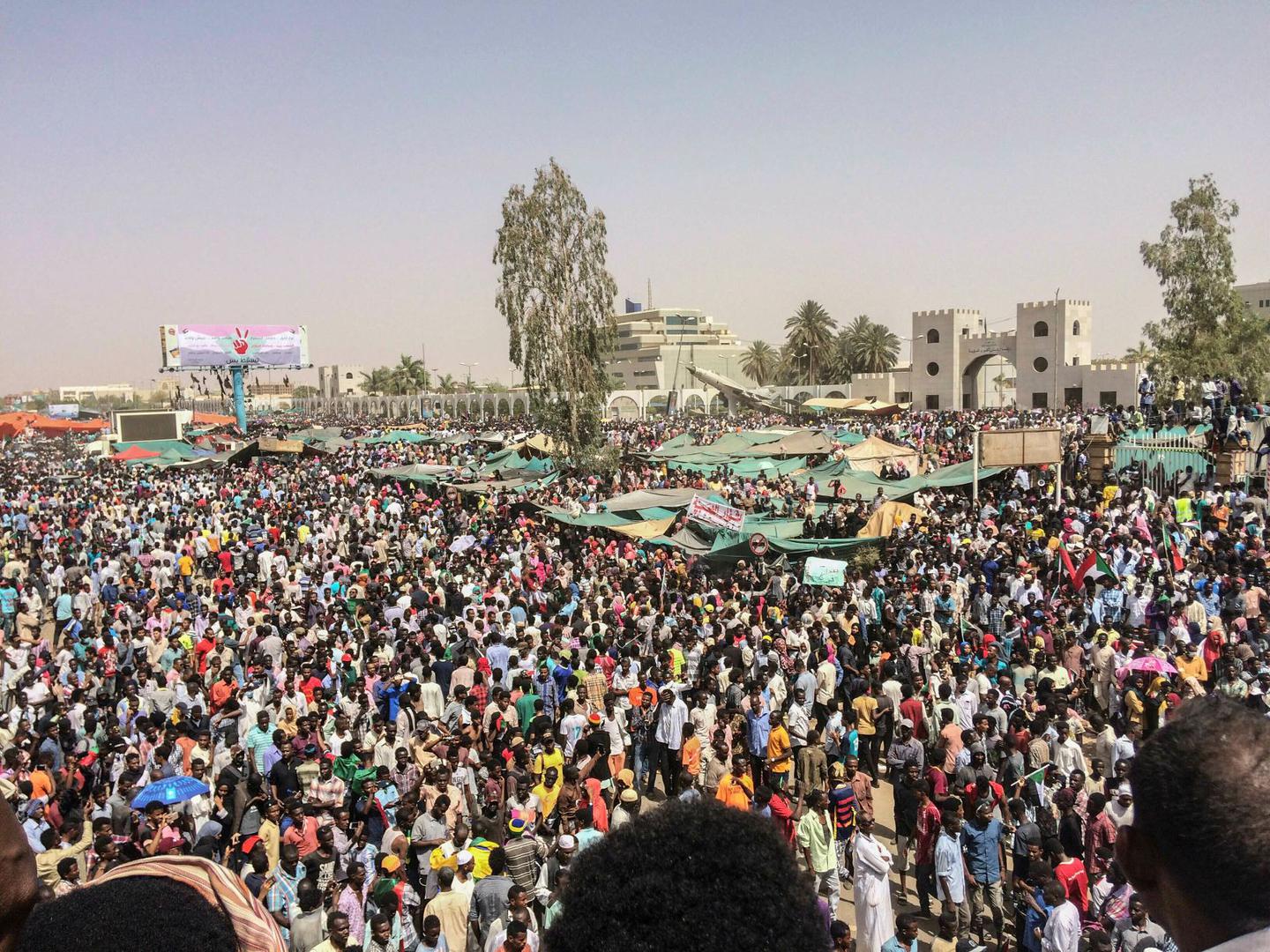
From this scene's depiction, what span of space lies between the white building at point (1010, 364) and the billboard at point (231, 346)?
138 feet

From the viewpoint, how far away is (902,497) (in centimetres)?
1900

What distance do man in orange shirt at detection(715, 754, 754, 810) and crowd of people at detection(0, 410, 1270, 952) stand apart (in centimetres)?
3

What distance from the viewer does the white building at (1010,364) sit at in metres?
57.8

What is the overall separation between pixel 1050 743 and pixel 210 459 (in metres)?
34.6

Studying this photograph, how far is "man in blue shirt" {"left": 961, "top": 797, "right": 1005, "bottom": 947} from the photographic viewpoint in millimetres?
6387

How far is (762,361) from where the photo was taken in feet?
292

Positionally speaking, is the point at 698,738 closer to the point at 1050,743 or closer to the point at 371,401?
the point at 1050,743

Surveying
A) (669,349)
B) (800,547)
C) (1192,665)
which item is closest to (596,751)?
(1192,665)

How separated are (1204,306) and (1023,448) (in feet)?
46.3

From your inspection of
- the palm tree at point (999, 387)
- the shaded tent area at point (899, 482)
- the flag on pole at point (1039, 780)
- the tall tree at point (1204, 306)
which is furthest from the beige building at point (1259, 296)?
the flag on pole at point (1039, 780)

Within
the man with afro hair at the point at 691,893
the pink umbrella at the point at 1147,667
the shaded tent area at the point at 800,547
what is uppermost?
the man with afro hair at the point at 691,893

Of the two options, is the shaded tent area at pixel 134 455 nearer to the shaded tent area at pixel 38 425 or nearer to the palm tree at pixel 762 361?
the shaded tent area at pixel 38 425

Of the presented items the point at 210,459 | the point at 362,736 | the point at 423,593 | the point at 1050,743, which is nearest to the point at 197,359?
the point at 210,459

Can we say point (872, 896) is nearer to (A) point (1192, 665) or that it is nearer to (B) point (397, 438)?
(A) point (1192, 665)
